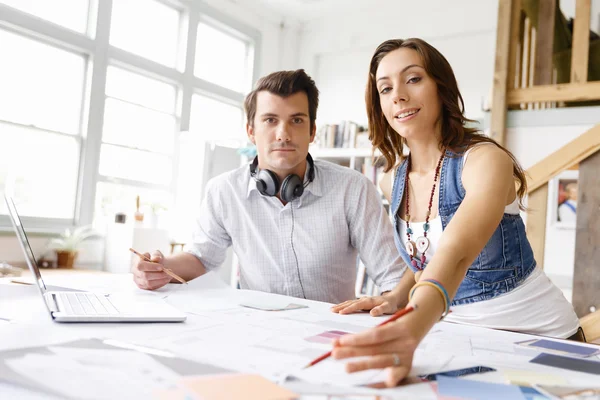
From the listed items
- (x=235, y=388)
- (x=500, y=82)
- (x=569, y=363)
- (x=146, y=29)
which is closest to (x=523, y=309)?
(x=569, y=363)

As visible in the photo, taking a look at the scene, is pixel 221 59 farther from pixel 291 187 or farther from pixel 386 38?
pixel 291 187

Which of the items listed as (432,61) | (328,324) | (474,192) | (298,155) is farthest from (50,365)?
(298,155)

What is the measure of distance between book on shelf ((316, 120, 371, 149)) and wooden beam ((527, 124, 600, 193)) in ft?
8.01

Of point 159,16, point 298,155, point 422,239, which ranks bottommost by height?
point 422,239

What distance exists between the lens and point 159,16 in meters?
5.25

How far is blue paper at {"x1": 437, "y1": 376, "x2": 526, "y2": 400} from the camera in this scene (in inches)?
23.2

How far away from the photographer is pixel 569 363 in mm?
785

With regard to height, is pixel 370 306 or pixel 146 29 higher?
pixel 146 29

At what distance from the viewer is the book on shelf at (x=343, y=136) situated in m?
4.67

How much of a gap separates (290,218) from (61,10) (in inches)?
147

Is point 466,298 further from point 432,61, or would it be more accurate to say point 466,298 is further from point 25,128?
point 25,128

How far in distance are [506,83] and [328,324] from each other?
2.21 m

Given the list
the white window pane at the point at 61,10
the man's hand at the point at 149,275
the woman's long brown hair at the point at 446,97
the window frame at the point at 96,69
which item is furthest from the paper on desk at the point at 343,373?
the white window pane at the point at 61,10

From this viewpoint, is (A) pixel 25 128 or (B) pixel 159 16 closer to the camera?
(A) pixel 25 128
